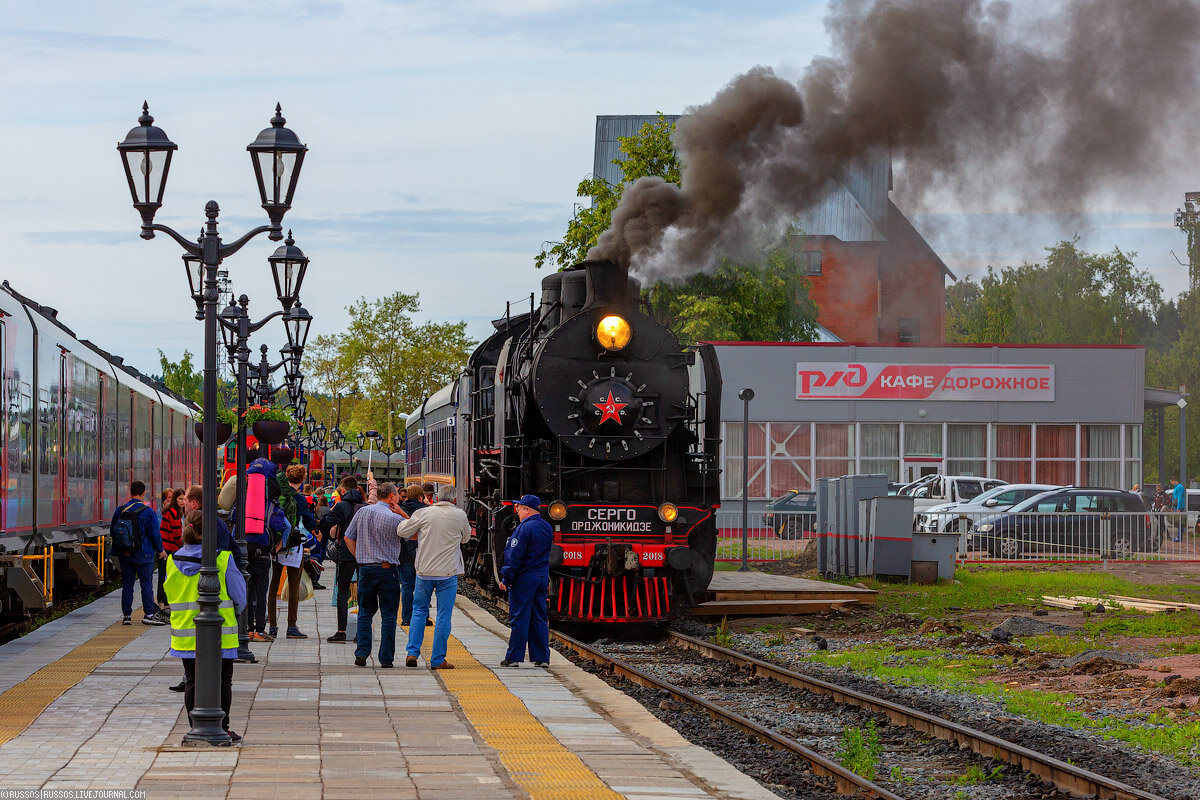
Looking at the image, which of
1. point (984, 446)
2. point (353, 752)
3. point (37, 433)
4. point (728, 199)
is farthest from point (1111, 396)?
point (353, 752)

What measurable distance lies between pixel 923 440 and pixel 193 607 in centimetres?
3391

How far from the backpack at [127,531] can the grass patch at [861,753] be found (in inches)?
363

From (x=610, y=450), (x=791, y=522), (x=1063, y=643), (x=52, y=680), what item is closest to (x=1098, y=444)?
(x=791, y=522)

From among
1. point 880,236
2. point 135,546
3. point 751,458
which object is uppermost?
point 880,236

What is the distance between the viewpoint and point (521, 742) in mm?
8930

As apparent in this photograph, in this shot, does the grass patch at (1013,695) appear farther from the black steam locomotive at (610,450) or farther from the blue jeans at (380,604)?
the blue jeans at (380,604)

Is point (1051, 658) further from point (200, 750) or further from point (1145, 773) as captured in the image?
point (200, 750)

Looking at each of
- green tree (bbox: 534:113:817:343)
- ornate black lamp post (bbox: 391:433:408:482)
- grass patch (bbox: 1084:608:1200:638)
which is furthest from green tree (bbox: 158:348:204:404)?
grass patch (bbox: 1084:608:1200:638)

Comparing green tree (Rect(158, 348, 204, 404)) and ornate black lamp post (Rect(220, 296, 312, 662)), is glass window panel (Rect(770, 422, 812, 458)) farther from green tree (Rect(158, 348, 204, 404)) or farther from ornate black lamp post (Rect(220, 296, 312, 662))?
green tree (Rect(158, 348, 204, 404))

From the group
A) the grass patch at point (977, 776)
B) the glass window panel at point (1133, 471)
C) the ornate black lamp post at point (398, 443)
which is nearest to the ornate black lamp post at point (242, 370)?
the grass patch at point (977, 776)

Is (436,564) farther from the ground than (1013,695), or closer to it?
farther from the ground

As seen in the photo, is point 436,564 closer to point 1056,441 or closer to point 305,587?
point 305,587

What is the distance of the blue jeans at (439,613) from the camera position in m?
12.7

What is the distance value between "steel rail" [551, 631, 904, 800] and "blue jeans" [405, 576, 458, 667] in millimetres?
1790
